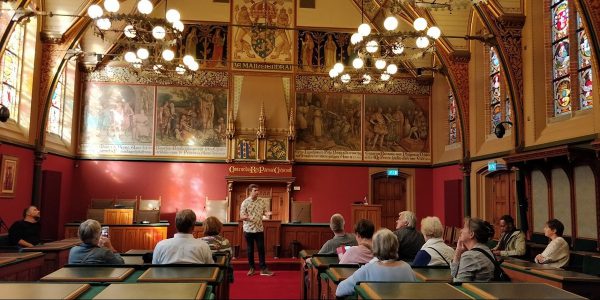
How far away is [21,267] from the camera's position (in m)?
5.04

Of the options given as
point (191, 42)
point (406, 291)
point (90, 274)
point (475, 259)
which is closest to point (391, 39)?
point (475, 259)

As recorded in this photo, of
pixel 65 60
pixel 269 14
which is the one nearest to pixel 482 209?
pixel 269 14

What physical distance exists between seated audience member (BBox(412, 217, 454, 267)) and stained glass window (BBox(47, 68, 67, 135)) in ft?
36.3

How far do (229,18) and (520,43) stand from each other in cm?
839

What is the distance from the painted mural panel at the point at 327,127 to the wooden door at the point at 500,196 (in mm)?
4161

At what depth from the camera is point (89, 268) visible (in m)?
3.85

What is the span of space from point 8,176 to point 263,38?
802 cm

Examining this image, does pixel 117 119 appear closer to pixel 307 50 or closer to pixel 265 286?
pixel 307 50

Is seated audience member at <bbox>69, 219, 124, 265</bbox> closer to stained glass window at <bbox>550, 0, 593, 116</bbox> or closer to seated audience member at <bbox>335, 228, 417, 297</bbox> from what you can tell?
seated audience member at <bbox>335, 228, 417, 297</bbox>

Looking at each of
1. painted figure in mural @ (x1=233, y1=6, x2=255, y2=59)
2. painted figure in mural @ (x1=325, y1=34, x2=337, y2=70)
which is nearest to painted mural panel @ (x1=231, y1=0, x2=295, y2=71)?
painted figure in mural @ (x1=233, y1=6, x2=255, y2=59)

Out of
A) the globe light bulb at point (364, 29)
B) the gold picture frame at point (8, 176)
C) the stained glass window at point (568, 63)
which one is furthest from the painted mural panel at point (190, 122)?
the stained glass window at point (568, 63)

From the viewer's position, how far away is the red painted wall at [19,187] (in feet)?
31.8

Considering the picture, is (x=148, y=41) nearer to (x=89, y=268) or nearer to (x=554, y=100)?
(x=89, y=268)

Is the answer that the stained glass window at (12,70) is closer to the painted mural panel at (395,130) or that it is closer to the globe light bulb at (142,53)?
the globe light bulb at (142,53)
